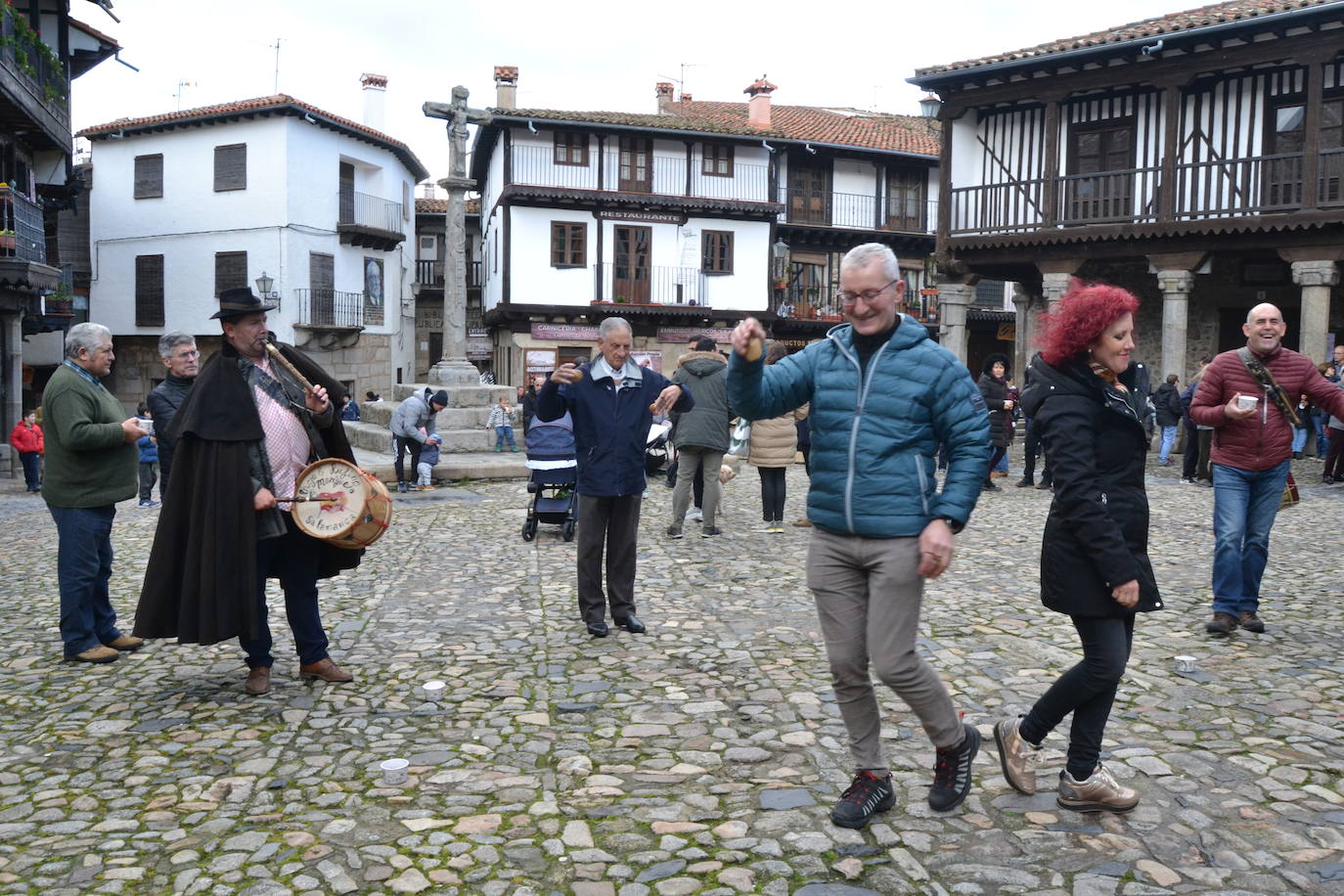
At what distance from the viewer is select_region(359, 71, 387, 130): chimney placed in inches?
1523

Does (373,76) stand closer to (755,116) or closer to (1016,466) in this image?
(755,116)

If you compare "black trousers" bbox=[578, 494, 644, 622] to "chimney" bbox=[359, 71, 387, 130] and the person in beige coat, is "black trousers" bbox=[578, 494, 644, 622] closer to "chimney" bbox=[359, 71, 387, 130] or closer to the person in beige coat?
the person in beige coat

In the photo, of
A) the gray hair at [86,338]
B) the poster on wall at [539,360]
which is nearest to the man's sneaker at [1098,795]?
the gray hair at [86,338]

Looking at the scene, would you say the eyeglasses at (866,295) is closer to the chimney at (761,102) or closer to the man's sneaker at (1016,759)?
the man's sneaker at (1016,759)

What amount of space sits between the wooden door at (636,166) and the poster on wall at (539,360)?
5197 mm

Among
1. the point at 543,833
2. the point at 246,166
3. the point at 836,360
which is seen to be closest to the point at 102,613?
the point at 543,833

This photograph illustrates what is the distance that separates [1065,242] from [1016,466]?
4913mm

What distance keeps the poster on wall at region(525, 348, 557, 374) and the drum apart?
93.5ft

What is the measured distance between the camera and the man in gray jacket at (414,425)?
15.6 meters

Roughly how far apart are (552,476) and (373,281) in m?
28.0

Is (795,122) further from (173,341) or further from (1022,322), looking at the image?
(173,341)

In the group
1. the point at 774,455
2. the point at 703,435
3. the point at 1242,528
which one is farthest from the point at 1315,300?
the point at 1242,528

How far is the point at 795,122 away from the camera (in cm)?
3853

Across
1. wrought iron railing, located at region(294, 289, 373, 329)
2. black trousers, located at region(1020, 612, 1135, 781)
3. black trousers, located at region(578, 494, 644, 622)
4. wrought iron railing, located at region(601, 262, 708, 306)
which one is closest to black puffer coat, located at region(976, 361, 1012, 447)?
black trousers, located at region(578, 494, 644, 622)
